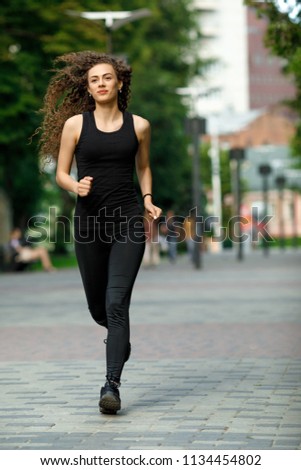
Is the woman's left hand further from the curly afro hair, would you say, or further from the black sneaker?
the black sneaker

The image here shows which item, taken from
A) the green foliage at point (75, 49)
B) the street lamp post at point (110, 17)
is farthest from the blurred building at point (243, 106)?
the street lamp post at point (110, 17)

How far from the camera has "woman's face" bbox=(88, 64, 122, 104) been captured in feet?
28.5

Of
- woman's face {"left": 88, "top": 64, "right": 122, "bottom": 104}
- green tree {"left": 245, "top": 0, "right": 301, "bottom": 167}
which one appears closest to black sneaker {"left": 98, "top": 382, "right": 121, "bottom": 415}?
woman's face {"left": 88, "top": 64, "right": 122, "bottom": 104}

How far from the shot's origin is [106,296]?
868cm

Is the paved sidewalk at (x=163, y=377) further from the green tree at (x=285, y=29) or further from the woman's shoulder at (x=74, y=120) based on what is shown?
the green tree at (x=285, y=29)

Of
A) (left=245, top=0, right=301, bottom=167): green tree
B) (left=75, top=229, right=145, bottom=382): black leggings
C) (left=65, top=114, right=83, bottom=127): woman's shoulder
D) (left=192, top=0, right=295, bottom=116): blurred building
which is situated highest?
(left=192, top=0, right=295, bottom=116): blurred building

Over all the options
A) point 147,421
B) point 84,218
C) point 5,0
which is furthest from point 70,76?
point 5,0

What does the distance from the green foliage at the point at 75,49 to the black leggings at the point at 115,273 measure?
15.0 meters

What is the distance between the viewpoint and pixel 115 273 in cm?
859

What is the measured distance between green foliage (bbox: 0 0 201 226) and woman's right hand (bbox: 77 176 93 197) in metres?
15.3

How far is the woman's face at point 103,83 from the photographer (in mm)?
8688

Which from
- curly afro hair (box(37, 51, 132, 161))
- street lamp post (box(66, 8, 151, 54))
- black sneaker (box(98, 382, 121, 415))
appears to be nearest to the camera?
black sneaker (box(98, 382, 121, 415))

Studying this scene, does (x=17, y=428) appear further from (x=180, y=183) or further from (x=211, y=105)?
(x=211, y=105)
